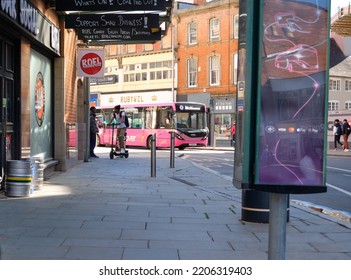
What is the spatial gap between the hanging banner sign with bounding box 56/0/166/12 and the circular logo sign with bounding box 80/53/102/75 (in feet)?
12.9

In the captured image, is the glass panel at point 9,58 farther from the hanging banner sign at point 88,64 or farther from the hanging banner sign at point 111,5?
the hanging banner sign at point 88,64

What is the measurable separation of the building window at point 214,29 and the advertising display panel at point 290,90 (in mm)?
37386

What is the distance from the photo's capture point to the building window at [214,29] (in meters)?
40.1

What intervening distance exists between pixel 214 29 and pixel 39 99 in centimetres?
3125

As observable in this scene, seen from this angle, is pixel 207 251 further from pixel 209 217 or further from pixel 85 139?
pixel 85 139

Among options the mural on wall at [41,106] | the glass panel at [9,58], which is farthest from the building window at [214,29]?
the glass panel at [9,58]

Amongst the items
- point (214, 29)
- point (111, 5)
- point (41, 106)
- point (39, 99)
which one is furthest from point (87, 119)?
point (214, 29)

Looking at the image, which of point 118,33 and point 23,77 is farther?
point 118,33

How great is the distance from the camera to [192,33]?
4197 cm

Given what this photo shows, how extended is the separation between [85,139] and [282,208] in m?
13.7

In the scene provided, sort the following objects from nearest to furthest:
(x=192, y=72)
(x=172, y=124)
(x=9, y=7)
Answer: (x=9, y=7)
(x=172, y=124)
(x=192, y=72)

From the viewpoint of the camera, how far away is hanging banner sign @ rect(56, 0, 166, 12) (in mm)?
9938

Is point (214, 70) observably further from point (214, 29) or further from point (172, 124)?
point (172, 124)

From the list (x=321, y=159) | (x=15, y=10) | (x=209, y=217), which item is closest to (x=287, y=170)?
(x=321, y=159)
